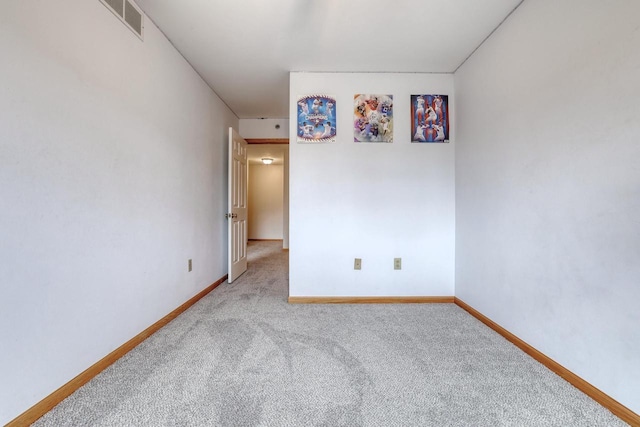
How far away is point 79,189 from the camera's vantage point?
1414 mm

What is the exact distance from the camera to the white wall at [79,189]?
3.67ft

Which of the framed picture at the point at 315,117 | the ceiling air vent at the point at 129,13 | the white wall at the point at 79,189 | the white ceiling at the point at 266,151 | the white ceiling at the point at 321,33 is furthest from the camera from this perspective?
the white ceiling at the point at 266,151

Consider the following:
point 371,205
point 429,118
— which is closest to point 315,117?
point 371,205

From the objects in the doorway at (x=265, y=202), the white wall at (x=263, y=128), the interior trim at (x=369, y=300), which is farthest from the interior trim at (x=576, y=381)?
the doorway at (x=265, y=202)

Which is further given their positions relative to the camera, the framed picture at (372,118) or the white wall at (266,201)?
the white wall at (266,201)

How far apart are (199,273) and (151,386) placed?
1522 millimetres

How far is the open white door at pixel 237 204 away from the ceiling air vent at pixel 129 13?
4.80ft

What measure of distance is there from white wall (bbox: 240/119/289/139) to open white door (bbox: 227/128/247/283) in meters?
0.27

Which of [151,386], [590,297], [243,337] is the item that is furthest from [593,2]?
[151,386]

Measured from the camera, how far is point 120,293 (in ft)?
5.56

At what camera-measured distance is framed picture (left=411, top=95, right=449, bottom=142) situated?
8.98ft

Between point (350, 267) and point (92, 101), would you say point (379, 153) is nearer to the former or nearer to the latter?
point (350, 267)

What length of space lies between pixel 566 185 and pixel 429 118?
59.8 inches

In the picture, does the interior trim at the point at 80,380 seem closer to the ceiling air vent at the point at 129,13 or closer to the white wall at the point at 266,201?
the ceiling air vent at the point at 129,13
